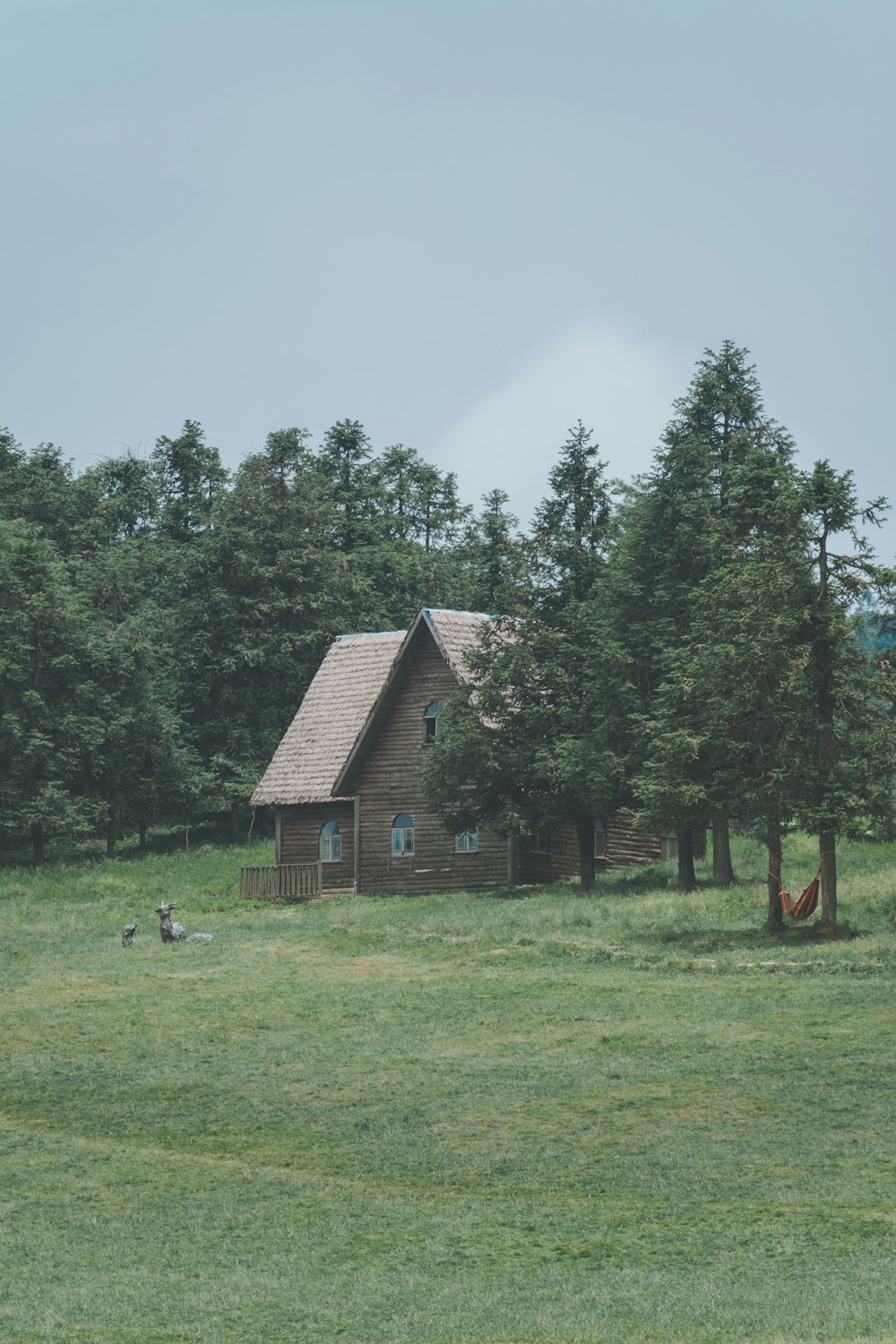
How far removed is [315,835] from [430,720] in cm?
642

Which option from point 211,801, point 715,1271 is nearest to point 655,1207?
point 715,1271

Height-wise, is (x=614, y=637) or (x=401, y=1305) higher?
(x=614, y=637)

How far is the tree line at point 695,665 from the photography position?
35156 millimetres

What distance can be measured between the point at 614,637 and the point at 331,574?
32.0 metres

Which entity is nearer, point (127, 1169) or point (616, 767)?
point (127, 1169)

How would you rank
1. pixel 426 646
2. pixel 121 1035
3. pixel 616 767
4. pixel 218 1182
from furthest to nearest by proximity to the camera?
1. pixel 426 646
2. pixel 616 767
3. pixel 121 1035
4. pixel 218 1182

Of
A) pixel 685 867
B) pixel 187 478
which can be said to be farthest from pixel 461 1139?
pixel 187 478

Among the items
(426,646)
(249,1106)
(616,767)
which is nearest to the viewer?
(249,1106)

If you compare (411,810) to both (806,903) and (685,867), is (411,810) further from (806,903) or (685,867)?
(806,903)

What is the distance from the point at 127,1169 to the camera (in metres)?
20.2

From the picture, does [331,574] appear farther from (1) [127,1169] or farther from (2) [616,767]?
(1) [127,1169]

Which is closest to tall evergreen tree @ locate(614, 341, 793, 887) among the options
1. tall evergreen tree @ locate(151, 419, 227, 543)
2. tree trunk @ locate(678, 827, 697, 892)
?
tree trunk @ locate(678, 827, 697, 892)

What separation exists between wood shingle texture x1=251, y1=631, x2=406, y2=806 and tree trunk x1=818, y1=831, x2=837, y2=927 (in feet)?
72.7

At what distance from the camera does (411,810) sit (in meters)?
54.1
